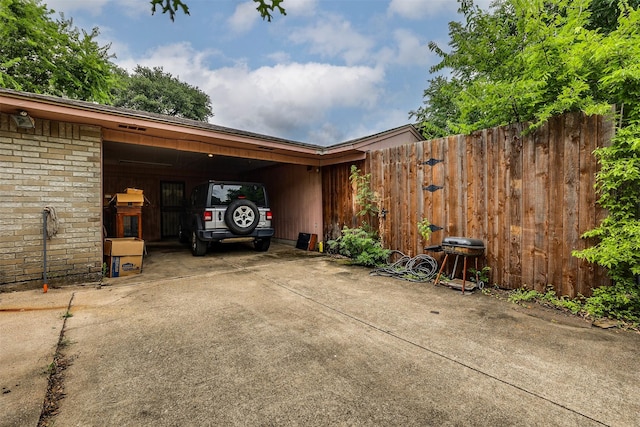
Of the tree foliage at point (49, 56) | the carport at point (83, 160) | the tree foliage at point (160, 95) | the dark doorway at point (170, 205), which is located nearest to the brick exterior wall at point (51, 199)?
the carport at point (83, 160)

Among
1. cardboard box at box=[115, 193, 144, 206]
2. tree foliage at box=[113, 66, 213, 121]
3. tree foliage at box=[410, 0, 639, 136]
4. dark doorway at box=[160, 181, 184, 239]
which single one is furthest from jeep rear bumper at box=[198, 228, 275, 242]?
tree foliage at box=[113, 66, 213, 121]

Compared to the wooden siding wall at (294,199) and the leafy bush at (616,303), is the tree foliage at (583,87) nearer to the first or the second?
the leafy bush at (616,303)

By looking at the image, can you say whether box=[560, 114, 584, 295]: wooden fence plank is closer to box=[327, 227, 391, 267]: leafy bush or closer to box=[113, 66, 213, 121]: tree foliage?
box=[327, 227, 391, 267]: leafy bush

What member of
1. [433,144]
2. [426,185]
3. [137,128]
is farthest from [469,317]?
[137,128]

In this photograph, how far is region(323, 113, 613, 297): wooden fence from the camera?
3240mm

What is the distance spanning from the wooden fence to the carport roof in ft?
6.42

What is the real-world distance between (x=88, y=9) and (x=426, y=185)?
4.71 metres

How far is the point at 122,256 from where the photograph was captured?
4.77 m

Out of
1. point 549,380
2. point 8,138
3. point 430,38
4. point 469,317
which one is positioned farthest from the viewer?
point 430,38

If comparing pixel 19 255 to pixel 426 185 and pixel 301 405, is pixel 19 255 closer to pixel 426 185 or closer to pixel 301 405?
pixel 301 405

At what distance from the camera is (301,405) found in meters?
1.64

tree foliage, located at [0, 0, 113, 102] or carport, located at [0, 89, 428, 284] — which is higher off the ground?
tree foliage, located at [0, 0, 113, 102]

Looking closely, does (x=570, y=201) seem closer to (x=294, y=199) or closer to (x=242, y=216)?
(x=242, y=216)

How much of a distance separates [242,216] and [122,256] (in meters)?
2.43
